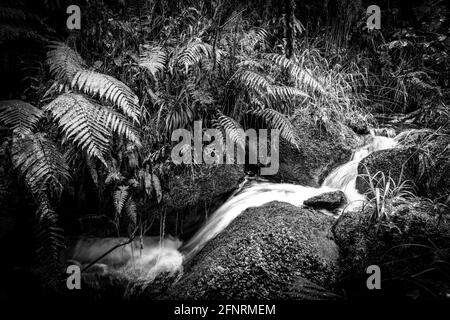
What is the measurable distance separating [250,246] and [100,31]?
2720 millimetres

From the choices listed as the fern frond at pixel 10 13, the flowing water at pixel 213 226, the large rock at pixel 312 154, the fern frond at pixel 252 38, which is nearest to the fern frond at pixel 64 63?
the fern frond at pixel 10 13

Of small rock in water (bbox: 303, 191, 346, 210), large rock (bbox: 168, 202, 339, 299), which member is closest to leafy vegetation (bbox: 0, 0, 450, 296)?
small rock in water (bbox: 303, 191, 346, 210)

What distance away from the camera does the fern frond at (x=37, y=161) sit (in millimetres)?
1916

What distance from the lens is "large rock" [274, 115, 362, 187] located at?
134 inches

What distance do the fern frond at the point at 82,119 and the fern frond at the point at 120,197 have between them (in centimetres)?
40

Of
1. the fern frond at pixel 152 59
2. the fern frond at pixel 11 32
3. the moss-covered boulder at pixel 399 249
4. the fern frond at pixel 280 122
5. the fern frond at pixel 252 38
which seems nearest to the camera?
the moss-covered boulder at pixel 399 249

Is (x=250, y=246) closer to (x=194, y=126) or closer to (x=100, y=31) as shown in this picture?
(x=194, y=126)

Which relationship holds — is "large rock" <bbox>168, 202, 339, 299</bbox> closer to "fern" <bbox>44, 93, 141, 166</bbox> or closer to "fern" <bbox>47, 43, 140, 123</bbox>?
"fern" <bbox>44, 93, 141, 166</bbox>

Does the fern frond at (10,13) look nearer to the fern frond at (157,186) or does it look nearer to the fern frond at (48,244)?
the fern frond at (48,244)

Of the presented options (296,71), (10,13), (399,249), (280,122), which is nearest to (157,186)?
(280,122)

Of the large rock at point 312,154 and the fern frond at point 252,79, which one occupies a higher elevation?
the fern frond at point 252,79

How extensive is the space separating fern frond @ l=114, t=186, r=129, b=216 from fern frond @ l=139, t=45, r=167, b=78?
107 cm

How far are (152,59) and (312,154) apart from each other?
7.08ft

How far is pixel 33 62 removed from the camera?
265 centimetres
